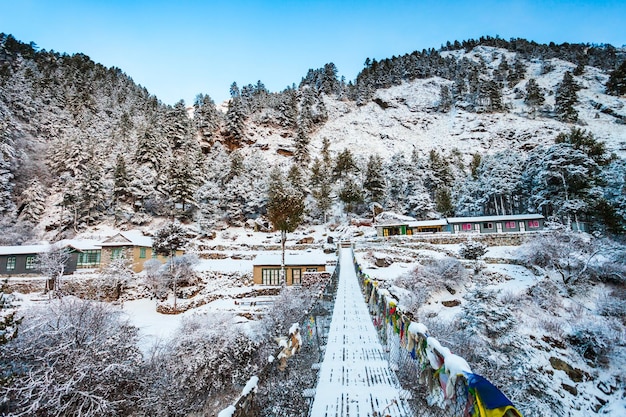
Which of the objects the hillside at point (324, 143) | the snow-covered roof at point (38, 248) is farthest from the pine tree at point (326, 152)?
the snow-covered roof at point (38, 248)

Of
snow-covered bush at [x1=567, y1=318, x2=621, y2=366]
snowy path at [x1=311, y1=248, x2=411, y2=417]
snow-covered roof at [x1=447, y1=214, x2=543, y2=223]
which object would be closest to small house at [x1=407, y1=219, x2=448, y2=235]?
snow-covered roof at [x1=447, y1=214, x2=543, y2=223]

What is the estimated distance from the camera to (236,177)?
165 ft

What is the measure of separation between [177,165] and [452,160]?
53.0m

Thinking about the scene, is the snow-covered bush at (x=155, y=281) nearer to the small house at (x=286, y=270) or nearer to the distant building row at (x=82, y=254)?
the distant building row at (x=82, y=254)

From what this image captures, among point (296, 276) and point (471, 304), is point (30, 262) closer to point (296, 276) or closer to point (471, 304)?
point (296, 276)

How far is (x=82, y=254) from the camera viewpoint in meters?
30.1

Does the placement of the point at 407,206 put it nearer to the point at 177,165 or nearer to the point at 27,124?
the point at 177,165

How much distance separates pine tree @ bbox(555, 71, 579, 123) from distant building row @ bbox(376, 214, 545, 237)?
49045mm

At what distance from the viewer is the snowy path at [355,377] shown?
4891mm

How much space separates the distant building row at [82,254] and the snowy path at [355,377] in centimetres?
2796

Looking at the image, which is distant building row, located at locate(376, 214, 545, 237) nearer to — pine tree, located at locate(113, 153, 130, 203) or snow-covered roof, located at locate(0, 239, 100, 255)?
snow-covered roof, located at locate(0, 239, 100, 255)

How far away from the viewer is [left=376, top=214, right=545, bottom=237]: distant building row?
35.5 metres

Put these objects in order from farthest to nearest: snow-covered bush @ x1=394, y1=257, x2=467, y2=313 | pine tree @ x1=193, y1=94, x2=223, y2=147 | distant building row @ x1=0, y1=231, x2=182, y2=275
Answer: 1. pine tree @ x1=193, y1=94, x2=223, y2=147
2. distant building row @ x1=0, y1=231, x2=182, y2=275
3. snow-covered bush @ x1=394, y1=257, x2=467, y2=313

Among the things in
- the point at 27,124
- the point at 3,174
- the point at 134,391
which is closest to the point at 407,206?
the point at 134,391
